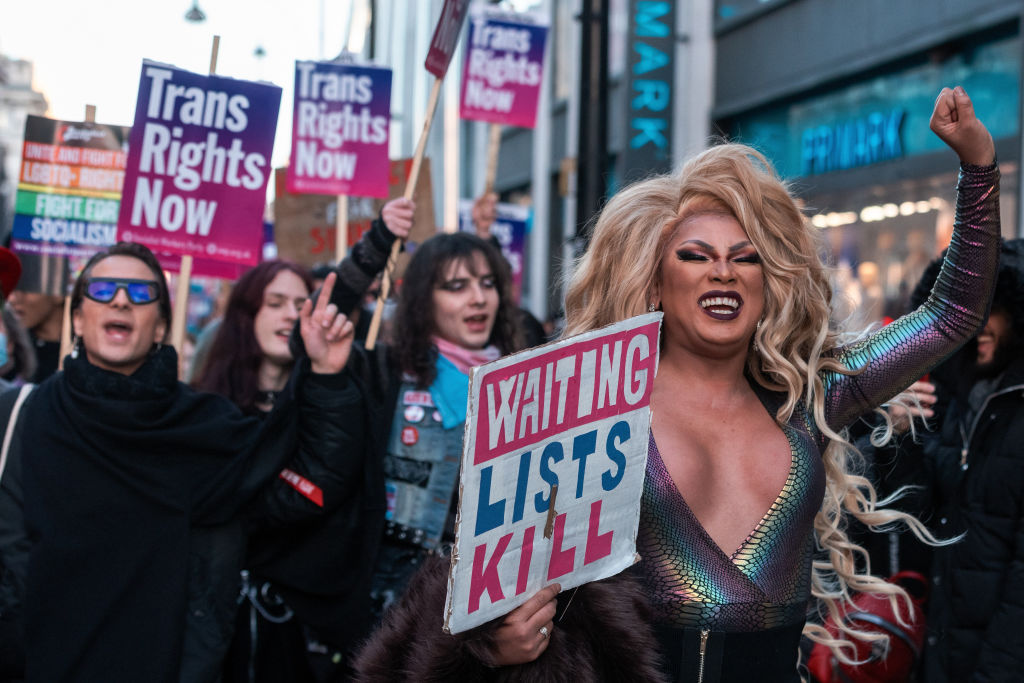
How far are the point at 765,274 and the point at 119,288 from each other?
1.98 meters

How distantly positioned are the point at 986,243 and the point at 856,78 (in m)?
A: 8.70

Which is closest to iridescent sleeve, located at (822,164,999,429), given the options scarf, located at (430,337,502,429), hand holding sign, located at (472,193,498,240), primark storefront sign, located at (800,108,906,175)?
scarf, located at (430,337,502,429)

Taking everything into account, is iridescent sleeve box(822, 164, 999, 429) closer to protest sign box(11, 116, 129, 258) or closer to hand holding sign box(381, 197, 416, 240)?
hand holding sign box(381, 197, 416, 240)

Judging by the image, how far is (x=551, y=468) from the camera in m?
1.93

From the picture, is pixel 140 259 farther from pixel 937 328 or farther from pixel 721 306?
pixel 937 328

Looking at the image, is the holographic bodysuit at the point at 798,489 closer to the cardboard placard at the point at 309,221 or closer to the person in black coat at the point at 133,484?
the person in black coat at the point at 133,484

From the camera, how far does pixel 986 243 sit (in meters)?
2.55

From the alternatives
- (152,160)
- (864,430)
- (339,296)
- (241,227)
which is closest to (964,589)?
(864,430)

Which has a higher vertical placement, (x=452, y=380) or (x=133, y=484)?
(x=452, y=380)

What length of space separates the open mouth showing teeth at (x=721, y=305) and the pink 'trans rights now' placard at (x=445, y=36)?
2722 mm

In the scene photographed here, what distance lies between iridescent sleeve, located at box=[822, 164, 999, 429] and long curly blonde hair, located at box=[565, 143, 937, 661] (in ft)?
0.17

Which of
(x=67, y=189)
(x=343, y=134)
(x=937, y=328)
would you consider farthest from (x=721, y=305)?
(x=343, y=134)

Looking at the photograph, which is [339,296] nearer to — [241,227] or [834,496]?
[241,227]

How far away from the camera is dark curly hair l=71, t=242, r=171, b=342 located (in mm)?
3514
